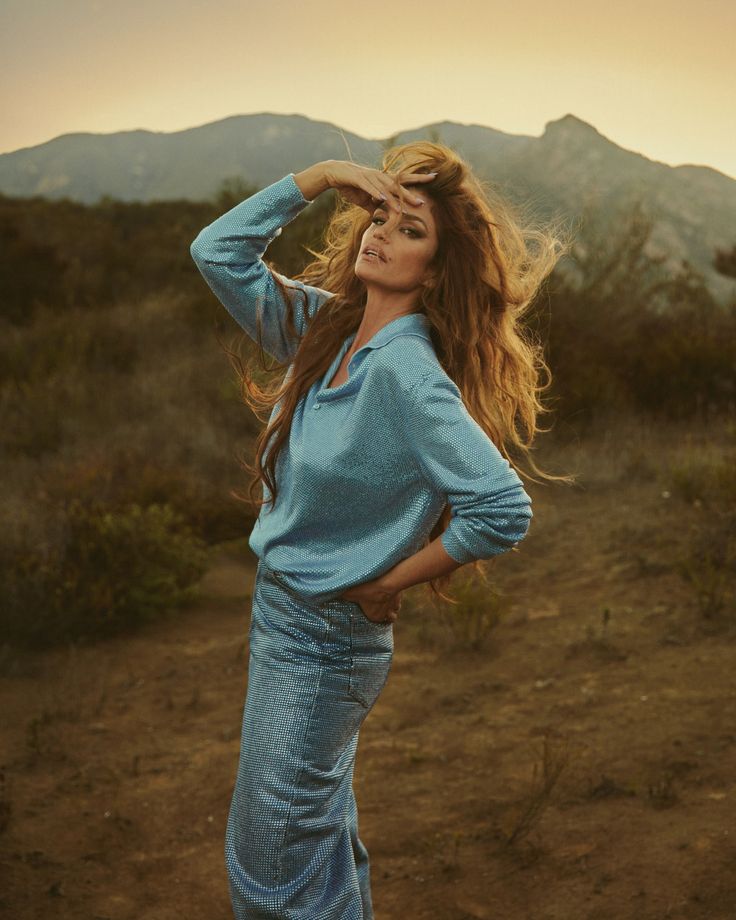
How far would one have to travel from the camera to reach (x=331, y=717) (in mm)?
1990

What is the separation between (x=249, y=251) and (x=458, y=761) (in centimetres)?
255

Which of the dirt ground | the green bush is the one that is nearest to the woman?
the dirt ground

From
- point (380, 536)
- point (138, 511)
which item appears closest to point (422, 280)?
point (380, 536)

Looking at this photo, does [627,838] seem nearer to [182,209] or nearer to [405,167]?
[405,167]

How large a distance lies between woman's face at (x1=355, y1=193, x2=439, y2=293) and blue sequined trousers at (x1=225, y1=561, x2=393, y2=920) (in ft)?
2.25

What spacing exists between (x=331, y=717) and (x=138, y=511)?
12.5 feet

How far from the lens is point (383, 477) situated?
6.39ft

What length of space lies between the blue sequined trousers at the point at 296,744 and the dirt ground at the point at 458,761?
1.20m

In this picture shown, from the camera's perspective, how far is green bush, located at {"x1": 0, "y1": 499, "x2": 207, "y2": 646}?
5.12 metres

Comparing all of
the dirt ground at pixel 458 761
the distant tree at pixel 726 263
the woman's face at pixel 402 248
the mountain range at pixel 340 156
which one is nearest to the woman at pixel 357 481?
the woman's face at pixel 402 248

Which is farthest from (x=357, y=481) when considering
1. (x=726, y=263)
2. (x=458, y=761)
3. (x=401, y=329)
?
(x=726, y=263)

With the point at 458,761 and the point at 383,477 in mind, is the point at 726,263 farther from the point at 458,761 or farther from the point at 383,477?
the point at 383,477

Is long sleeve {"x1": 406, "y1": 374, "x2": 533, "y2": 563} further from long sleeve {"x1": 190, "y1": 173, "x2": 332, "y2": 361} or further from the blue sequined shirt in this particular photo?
long sleeve {"x1": 190, "y1": 173, "x2": 332, "y2": 361}

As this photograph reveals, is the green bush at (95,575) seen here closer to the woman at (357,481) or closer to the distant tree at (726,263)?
the woman at (357,481)
